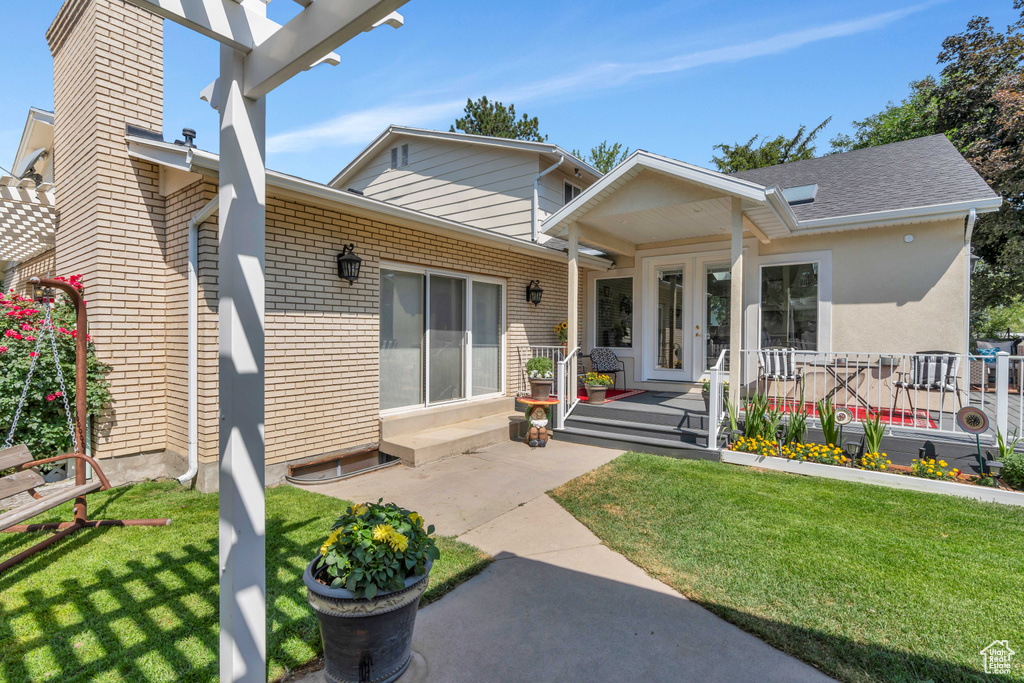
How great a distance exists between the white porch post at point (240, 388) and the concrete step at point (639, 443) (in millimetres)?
5120

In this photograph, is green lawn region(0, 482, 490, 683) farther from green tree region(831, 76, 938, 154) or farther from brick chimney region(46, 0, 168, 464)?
green tree region(831, 76, 938, 154)

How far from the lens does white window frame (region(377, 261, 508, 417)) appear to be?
21.1ft

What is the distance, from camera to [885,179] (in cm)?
796

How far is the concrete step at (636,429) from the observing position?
236 inches

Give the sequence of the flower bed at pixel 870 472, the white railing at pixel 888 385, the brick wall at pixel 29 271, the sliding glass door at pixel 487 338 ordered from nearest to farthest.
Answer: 1. the flower bed at pixel 870 472
2. the white railing at pixel 888 385
3. the brick wall at pixel 29 271
4. the sliding glass door at pixel 487 338

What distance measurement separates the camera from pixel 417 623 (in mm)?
2562

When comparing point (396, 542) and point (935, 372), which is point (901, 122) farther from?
point (396, 542)

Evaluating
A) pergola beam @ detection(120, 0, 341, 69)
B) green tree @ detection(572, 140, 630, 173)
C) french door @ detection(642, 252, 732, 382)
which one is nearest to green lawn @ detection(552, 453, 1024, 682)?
pergola beam @ detection(120, 0, 341, 69)

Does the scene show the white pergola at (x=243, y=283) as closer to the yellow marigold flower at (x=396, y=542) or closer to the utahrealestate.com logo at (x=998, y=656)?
the yellow marigold flower at (x=396, y=542)

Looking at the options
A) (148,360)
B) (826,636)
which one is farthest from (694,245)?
(148,360)

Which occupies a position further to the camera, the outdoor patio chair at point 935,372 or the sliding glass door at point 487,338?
the sliding glass door at point 487,338

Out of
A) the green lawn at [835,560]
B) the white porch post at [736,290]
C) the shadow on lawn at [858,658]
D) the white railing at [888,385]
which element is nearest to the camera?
the shadow on lawn at [858,658]

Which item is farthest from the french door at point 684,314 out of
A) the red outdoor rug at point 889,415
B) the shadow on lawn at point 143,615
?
the shadow on lawn at point 143,615

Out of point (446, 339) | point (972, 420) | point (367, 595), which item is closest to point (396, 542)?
point (367, 595)
